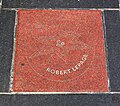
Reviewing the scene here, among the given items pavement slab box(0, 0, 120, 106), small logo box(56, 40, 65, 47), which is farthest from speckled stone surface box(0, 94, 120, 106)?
small logo box(56, 40, 65, 47)

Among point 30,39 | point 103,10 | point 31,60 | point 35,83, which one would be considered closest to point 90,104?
point 35,83

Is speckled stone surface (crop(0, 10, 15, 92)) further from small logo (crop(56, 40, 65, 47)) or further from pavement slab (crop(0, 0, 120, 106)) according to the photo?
small logo (crop(56, 40, 65, 47))

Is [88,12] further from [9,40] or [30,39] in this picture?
[9,40]

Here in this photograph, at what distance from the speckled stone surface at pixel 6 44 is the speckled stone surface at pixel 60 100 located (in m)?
0.14

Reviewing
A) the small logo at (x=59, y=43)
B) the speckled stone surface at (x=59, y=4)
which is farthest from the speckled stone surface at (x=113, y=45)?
the small logo at (x=59, y=43)

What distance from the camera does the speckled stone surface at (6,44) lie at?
2.65 meters

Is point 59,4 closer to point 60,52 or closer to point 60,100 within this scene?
point 60,52

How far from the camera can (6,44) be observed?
283 cm

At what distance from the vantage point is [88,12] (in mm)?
3051

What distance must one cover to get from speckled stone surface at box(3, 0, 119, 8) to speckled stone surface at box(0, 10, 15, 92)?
5.2 inches

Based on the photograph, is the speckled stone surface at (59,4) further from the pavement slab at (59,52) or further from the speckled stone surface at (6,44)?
the speckled stone surface at (6,44)

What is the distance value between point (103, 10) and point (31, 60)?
3.52 ft

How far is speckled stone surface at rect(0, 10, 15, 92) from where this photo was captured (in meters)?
2.65

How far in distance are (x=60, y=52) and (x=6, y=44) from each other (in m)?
0.61
